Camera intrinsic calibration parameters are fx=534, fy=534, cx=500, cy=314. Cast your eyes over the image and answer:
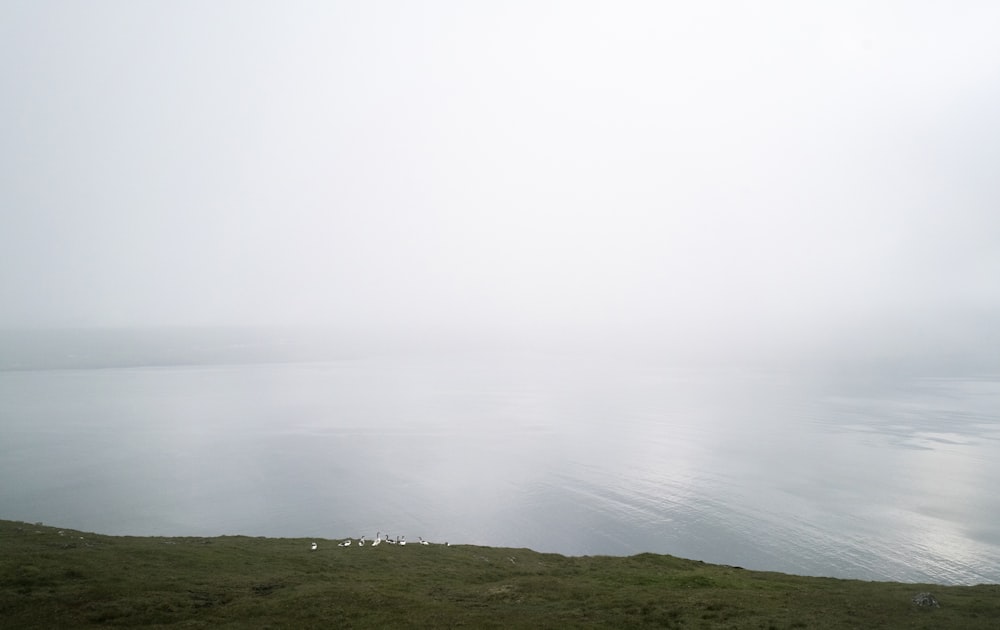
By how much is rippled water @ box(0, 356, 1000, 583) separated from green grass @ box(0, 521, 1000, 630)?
35701mm

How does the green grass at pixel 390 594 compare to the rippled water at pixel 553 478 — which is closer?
the green grass at pixel 390 594

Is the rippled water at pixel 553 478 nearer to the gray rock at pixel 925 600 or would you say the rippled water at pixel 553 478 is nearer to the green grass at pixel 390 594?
the green grass at pixel 390 594

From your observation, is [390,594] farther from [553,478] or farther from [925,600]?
[553,478]

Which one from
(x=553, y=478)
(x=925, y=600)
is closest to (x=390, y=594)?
(x=925, y=600)

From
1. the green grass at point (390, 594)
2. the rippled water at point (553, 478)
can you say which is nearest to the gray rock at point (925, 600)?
the green grass at point (390, 594)

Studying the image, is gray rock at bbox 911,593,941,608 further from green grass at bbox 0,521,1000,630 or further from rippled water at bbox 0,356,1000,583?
rippled water at bbox 0,356,1000,583

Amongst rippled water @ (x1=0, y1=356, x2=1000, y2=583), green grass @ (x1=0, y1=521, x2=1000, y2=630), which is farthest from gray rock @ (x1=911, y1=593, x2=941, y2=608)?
rippled water @ (x1=0, y1=356, x2=1000, y2=583)

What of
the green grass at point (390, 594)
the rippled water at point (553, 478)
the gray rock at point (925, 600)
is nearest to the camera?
the green grass at point (390, 594)

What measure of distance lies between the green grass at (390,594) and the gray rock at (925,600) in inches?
22.4

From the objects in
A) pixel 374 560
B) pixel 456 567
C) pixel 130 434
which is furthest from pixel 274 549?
pixel 130 434

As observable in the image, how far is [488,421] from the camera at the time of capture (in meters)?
166

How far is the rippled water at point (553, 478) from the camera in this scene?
2901 inches

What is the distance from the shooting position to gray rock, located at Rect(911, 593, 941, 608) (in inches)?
1033

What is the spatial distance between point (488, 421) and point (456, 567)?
12704cm
